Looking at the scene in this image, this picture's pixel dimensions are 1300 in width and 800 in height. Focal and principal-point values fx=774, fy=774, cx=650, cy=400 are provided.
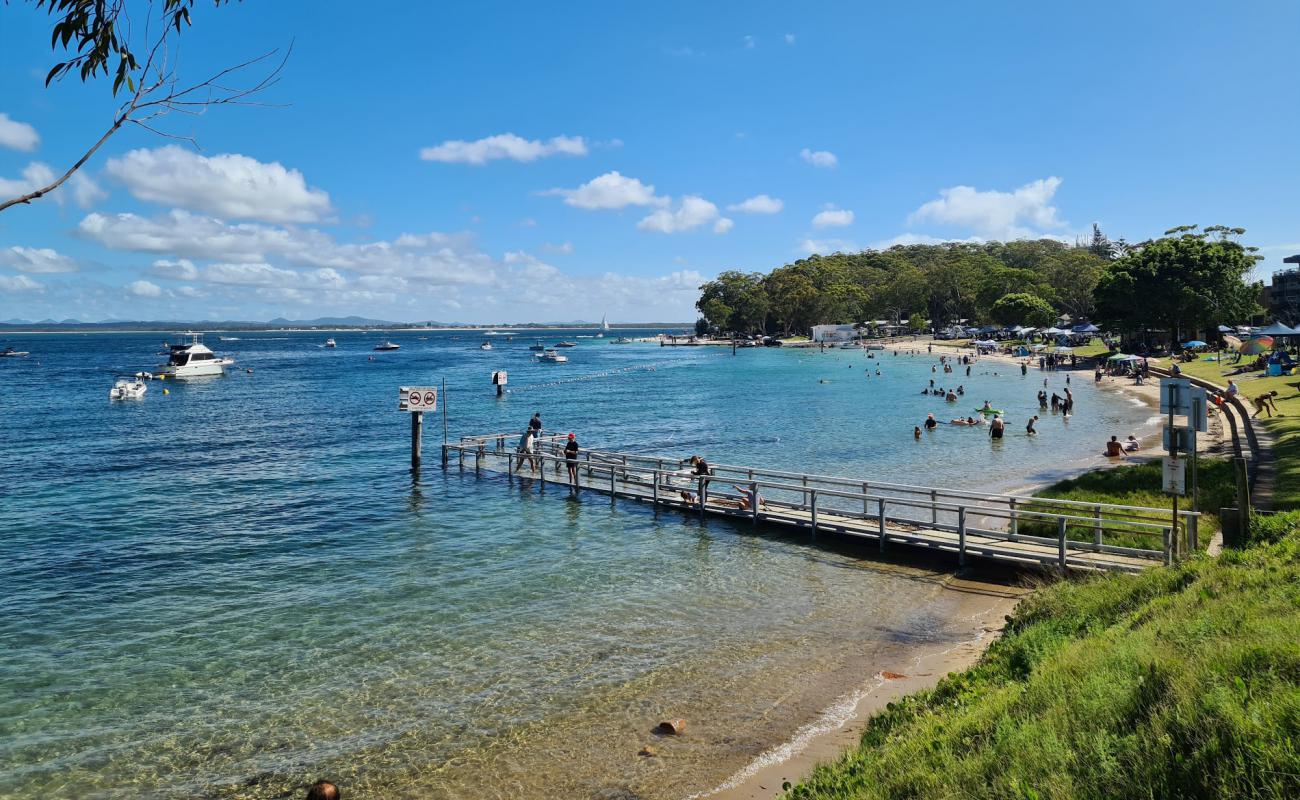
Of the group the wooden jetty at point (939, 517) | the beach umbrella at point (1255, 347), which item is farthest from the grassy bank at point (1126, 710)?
the beach umbrella at point (1255, 347)

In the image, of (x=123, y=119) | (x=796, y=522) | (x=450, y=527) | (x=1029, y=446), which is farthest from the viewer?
(x=1029, y=446)

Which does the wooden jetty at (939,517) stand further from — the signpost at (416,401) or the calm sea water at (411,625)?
the signpost at (416,401)

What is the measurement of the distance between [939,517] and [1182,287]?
68132 mm

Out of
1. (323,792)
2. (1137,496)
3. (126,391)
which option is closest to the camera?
(323,792)

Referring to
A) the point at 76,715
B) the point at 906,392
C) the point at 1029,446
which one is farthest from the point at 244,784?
the point at 906,392

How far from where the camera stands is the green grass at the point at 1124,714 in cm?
535

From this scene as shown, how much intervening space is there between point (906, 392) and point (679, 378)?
1288 inches

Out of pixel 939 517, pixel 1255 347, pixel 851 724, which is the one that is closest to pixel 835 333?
pixel 1255 347

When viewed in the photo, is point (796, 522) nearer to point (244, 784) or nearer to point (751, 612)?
point (751, 612)

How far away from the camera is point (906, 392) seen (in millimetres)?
67375

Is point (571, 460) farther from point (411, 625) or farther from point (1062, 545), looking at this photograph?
point (1062, 545)

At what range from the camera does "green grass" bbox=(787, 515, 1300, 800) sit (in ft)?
17.6

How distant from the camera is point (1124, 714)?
6492mm

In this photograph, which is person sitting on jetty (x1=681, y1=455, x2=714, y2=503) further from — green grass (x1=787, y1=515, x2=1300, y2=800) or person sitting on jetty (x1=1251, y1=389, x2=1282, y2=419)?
person sitting on jetty (x1=1251, y1=389, x2=1282, y2=419)
